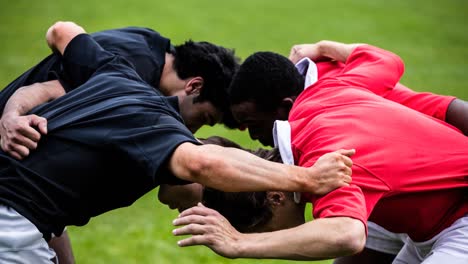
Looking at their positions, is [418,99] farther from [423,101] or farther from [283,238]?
[283,238]

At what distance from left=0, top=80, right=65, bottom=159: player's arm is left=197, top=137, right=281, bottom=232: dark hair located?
3.10ft

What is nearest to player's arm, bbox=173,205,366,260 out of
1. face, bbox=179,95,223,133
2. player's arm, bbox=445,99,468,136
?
player's arm, bbox=445,99,468,136

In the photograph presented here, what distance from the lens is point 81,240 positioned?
8062 mm

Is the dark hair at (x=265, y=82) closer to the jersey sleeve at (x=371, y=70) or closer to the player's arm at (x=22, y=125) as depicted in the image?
the jersey sleeve at (x=371, y=70)

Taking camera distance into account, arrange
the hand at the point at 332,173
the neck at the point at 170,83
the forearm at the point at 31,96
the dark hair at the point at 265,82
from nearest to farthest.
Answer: the hand at the point at 332,173
the forearm at the point at 31,96
the dark hair at the point at 265,82
the neck at the point at 170,83

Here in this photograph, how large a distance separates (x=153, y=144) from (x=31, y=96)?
1199 millimetres

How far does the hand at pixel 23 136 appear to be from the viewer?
412cm

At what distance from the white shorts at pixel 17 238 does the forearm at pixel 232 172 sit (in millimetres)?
726

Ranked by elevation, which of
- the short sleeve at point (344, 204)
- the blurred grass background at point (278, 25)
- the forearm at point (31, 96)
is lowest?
the blurred grass background at point (278, 25)

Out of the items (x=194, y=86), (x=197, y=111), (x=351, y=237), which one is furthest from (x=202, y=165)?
(x=194, y=86)

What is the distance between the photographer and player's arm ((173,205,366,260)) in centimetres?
380

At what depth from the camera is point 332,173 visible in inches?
153

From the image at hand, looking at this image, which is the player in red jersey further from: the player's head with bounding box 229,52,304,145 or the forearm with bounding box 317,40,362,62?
the forearm with bounding box 317,40,362,62

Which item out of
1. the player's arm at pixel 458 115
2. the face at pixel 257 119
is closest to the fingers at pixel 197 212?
the face at pixel 257 119
